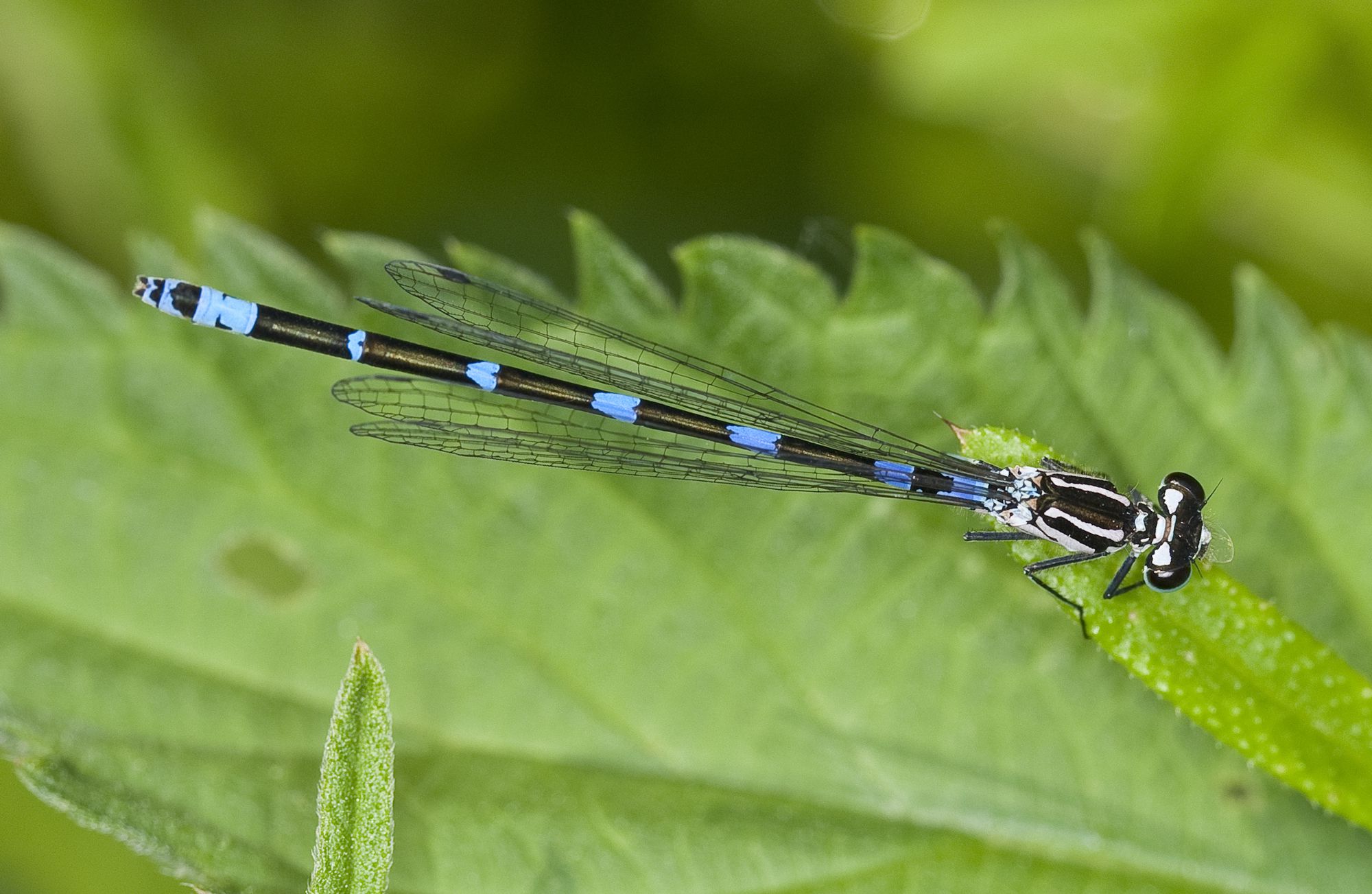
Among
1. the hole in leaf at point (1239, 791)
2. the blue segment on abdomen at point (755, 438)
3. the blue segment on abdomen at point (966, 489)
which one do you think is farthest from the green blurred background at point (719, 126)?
the hole in leaf at point (1239, 791)

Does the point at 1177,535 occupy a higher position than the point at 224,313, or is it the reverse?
the point at 224,313

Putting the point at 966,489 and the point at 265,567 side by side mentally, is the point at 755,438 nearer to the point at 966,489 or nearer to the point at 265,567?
the point at 966,489

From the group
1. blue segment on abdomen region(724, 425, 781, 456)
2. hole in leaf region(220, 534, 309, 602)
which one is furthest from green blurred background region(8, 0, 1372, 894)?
hole in leaf region(220, 534, 309, 602)

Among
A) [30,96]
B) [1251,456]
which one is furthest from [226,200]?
[1251,456]

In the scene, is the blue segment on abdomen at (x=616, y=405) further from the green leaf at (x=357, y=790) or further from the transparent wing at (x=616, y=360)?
the green leaf at (x=357, y=790)

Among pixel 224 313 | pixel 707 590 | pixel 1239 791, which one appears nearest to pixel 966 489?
pixel 707 590
